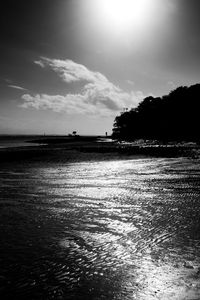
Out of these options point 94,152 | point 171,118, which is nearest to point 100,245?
point 94,152

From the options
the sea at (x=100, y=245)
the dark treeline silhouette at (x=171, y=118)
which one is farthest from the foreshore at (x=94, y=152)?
the dark treeline silhouette at (x=171, y=118)

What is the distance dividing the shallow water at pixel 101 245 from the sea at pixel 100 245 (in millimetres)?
13

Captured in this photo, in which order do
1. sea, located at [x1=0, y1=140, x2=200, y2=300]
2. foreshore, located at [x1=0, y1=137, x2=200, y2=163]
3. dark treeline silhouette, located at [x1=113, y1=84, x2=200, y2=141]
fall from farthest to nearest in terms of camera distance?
→ 1. dark treeline silhouette, located at [x1=113, y1=84, x2=200, y2=141]
2. foreshore, located at [x1=0, y1=137, x2=200, y2=163]
3. sea, located at [x1=0, y1=140, x2=200, y2=300]

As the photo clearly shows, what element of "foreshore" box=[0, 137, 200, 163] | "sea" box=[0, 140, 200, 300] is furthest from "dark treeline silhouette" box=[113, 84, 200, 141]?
"sea" box=[0, 140, 200, 300]

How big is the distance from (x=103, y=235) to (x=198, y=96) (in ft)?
320

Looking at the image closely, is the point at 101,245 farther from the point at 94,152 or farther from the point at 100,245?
the point at 94,152

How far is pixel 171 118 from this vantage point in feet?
343

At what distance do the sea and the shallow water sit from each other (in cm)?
1

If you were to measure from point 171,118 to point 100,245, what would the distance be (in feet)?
338

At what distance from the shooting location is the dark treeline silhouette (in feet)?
305

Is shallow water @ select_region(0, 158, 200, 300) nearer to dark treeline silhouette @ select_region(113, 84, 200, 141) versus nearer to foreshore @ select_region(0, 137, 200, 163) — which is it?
foreshore @ select_region(0, 137, 200, 163)

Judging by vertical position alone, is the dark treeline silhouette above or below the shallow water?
above

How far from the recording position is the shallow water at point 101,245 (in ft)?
13.8

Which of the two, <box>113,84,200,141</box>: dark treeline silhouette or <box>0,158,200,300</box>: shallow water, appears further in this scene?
<box>113,84,200,141</box>: dark treeline silhouette
